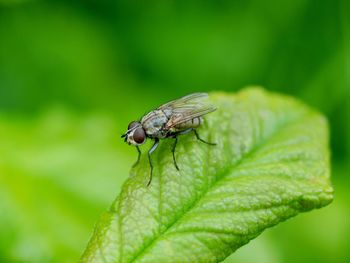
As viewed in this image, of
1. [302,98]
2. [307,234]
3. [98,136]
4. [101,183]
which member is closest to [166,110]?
[101,183]

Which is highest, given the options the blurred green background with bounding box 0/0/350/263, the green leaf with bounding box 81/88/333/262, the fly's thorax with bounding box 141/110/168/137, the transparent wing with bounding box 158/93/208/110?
the blurred green background with bounding box 0/0/350/263

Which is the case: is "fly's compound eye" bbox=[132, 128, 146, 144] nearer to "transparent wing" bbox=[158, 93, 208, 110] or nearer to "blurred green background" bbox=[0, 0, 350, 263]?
"transparent wing" bbox=[158, 93, 208, 110]

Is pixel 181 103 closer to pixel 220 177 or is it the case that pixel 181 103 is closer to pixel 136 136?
pixel 136 136

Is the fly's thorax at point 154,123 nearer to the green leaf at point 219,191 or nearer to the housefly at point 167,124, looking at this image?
the housefly at point 167,124

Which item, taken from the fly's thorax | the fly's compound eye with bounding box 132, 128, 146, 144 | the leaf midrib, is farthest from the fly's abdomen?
the leaf midrib

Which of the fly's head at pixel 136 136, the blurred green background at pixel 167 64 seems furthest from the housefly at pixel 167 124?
the blurred green background at pixel 167 64

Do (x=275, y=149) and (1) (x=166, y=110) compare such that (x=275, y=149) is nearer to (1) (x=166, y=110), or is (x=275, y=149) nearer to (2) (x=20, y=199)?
(1) (x=166, y=110)

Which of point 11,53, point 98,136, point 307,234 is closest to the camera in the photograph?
point 98,136
